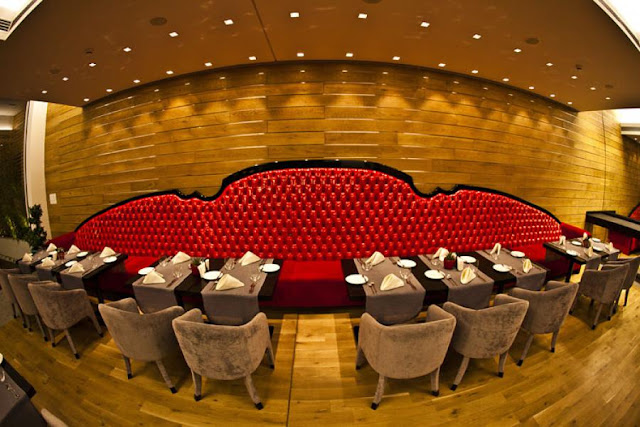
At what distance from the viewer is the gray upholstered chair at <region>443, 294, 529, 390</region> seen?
78.2 inches

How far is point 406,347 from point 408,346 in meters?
0.02

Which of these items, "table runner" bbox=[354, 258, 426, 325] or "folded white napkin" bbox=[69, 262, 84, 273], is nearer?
"table runner" bbox=[354, 258, 426, 325]

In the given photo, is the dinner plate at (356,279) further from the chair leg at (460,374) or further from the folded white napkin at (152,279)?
the folded white napkin at (152,279)

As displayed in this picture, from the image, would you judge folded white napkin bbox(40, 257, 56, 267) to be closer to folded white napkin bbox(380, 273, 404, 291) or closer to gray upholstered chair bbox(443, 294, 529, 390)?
folded white napkin bbox(380, 273, 404, 291)

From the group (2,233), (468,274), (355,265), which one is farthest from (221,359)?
(2,233)

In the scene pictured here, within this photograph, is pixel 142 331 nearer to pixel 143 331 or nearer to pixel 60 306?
pixel 143 331

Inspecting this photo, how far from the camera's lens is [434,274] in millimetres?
2600

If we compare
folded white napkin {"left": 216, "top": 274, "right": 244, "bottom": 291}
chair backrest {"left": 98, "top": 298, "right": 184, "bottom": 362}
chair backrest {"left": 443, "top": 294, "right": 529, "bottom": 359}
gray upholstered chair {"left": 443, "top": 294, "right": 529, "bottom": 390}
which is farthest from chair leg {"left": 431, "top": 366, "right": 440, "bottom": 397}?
chair backrest {"left": 98, "top": 298, "right": 184, "bottom": 362}

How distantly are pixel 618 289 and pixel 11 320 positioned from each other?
7.61 metres

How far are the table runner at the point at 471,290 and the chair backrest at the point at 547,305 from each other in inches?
10.0

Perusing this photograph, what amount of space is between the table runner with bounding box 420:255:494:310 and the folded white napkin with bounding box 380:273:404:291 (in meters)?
0.48

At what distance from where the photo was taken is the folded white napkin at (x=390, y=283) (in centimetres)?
236

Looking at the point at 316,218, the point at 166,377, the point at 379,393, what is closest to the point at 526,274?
the point at 379,393

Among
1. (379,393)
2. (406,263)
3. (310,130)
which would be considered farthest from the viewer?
(310,130)
